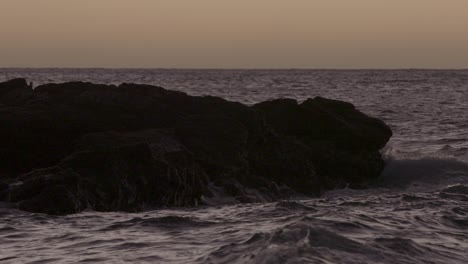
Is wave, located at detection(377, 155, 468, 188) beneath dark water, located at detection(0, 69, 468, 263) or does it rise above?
beneath

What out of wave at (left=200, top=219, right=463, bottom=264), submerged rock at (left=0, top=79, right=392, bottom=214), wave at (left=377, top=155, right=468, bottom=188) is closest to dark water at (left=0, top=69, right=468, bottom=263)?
wave at (left=200, top=219, right=463, bottom=264)

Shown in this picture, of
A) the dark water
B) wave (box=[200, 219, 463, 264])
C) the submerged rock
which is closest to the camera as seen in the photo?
wave (box=[200, 219, 463, 264])

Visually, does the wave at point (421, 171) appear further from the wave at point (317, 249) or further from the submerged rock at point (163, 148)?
the wave at point (317, 249)

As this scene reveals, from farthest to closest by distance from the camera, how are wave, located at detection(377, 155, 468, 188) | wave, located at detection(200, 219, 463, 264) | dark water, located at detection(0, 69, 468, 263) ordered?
1. wave, located at detection(377, 155, 468, 188)
2. dark water, located at detection(0, 69, 468, 263)
3. wave, located at detection(200, 219, 463, 264)

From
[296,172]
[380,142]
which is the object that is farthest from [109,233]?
[380,142]

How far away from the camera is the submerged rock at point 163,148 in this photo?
1462cm

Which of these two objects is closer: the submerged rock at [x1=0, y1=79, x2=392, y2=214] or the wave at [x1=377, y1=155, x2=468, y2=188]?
the submerged rock at [x1=0, y1=79, x2=392, y2=214]

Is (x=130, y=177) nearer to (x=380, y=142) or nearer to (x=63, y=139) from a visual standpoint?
(x=63, y=139)

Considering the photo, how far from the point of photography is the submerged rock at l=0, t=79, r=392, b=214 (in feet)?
48.0

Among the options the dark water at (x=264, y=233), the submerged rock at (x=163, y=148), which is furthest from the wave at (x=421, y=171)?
the dark water at (x=264, y=233)

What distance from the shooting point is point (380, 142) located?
2014 cm

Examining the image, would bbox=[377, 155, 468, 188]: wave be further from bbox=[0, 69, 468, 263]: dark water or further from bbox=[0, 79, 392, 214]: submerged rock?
bbox=[0, 69, 468, 263]: dark water

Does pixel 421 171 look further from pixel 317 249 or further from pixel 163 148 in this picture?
pixel 317 249

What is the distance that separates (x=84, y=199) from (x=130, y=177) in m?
1.15
